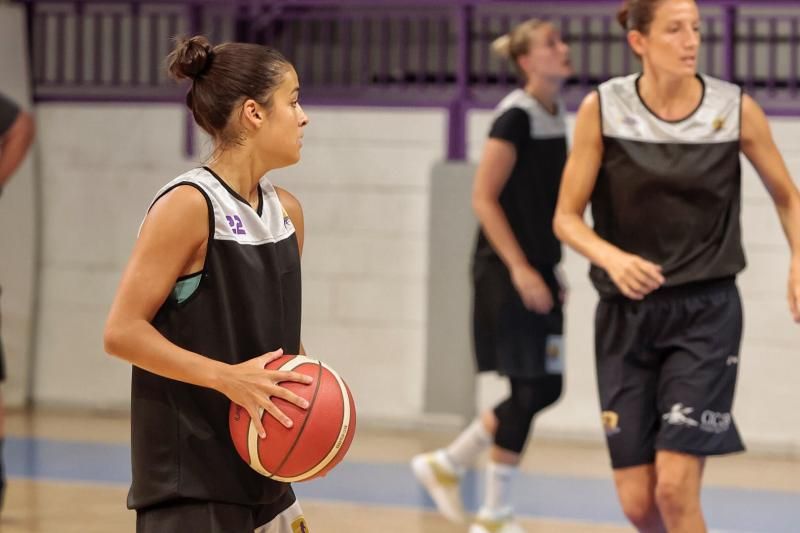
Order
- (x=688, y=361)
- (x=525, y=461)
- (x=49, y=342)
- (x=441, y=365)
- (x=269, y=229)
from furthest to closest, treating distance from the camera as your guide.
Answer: (x=49, y=342) < (x=441, y=365) < (x=525, y=461) < (x=688, y=361) < (x=269, y=229)

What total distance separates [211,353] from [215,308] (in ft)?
0.29

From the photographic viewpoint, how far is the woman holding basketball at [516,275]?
5.18m

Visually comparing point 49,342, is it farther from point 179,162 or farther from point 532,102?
point 532,102

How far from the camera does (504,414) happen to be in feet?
17.2

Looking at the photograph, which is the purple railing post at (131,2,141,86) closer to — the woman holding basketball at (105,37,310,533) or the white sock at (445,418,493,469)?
the white sock at (445,418,493,469)

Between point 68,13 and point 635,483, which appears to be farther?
point 68,13

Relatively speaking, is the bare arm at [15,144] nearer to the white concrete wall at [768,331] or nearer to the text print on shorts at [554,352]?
the text print on shorts at [554,352]

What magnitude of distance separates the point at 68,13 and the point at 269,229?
253 inches

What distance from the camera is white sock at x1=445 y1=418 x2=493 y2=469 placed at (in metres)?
5.45

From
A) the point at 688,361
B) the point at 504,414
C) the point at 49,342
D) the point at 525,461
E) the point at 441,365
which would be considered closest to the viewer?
the point at 688,361

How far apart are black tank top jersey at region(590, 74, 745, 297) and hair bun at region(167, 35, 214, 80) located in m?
1.49

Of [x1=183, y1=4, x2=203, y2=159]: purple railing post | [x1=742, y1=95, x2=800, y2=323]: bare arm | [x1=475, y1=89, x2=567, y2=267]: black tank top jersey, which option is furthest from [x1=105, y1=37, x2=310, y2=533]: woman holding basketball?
[x1=183, y1=4, x2=203, y2=159]: purple railing post

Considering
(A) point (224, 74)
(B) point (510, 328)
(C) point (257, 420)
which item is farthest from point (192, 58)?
(B) point (510, 328)

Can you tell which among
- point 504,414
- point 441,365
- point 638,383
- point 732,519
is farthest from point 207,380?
point 441,365
